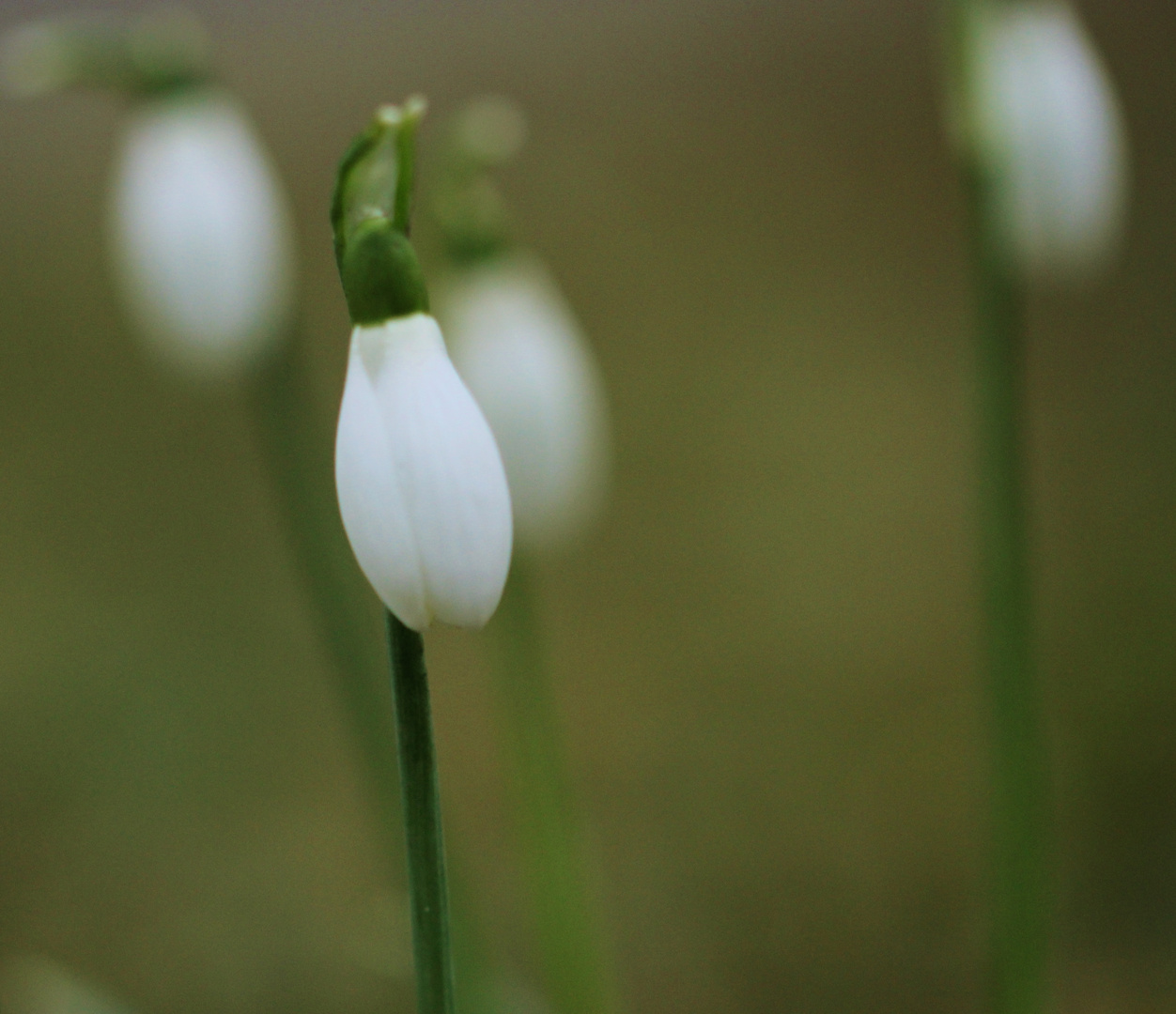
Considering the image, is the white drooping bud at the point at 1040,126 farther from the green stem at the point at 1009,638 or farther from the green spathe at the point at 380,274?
the green spathe at the point at 380,274

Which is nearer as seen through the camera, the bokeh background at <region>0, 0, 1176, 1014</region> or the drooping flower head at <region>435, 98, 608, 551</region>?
the drooping flower head at <region>435, 98, 608, 551</region>

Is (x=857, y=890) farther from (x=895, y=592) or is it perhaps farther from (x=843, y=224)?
(x=843, y=224)

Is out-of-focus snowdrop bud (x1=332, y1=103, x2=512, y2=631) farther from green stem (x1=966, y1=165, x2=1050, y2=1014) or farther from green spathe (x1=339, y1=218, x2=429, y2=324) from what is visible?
green stem (x1=966, y1=165, x2=1050, y2=1014)

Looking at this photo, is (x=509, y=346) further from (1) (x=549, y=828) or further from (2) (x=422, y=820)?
(2) (x=422, y=820)

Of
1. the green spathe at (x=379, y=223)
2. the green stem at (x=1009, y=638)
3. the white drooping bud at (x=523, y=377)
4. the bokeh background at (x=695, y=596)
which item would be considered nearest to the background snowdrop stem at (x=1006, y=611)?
the green stem at (x=1009, y=638)

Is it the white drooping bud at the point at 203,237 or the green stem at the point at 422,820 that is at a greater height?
the white drooping bud at the point at 203,237

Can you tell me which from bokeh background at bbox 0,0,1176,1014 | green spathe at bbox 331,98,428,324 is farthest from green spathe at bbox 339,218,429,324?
bokeh background at bbox 0,0,1176,1014

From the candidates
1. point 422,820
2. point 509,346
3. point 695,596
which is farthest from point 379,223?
point 695,596
